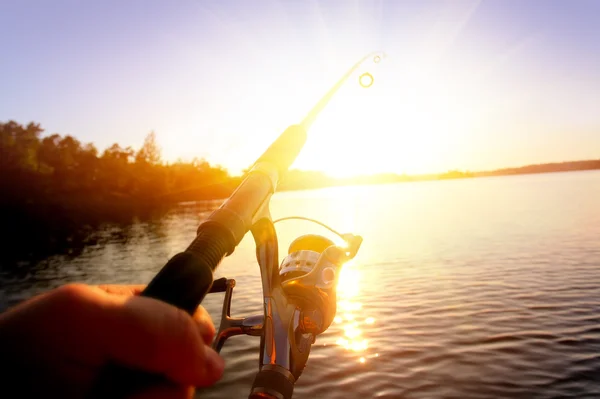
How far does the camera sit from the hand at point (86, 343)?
2.11 ft

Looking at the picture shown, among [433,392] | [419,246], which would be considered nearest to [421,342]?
[433,392]

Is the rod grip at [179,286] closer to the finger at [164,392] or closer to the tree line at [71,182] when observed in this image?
the finger at [164,392]

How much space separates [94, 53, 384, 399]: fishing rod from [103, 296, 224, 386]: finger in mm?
36

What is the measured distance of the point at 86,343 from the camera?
27.1 inches

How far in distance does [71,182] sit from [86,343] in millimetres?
88653

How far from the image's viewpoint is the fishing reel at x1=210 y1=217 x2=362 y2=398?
1.90 m

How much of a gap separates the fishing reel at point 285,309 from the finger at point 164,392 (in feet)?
2.84

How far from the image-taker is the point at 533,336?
898 cm

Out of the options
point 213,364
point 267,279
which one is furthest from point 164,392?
point 267,279

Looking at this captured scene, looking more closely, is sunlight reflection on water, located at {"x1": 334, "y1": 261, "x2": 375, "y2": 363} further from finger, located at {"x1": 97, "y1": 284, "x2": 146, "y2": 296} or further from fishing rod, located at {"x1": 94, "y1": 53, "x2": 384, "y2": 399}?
finger, located at {"x1": 97, "y1": 284, "x2": 146, "y2": 296}

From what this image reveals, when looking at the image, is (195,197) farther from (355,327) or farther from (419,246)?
(355,327)

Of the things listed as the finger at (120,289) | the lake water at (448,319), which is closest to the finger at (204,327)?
the finger at (120,289)

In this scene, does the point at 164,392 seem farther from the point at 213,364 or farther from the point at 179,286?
the point at 179,286

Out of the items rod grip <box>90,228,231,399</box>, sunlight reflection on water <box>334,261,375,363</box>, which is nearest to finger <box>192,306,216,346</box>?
rod grip <box>90,228,231,399</box>
